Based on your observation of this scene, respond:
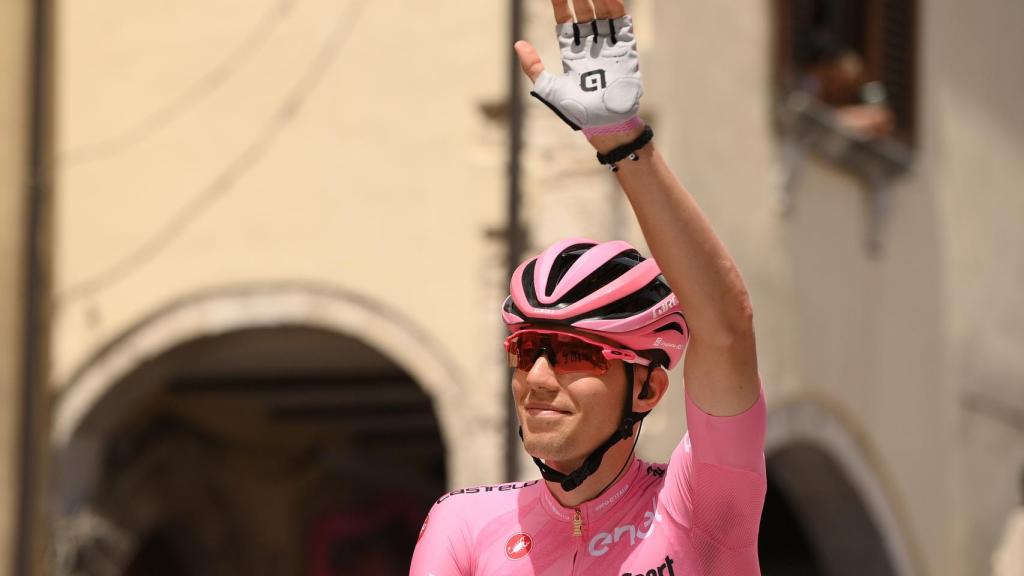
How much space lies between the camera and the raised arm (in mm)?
2152

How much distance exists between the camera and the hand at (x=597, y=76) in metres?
2.14

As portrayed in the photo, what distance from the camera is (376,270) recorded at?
8.32 m

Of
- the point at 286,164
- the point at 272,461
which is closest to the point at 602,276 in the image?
the point at 286,164

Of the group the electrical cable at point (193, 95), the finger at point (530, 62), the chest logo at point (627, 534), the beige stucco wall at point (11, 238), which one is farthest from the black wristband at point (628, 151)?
the beige stucco wall at point (11, 238)

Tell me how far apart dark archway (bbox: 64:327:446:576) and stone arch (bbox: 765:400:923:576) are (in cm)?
256

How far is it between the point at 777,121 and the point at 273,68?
2895mm

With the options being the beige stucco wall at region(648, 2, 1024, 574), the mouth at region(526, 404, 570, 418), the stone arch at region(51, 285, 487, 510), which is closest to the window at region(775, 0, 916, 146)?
the beige stucco wall at region(648, 2, 1024, 574)

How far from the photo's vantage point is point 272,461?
41.9 ft

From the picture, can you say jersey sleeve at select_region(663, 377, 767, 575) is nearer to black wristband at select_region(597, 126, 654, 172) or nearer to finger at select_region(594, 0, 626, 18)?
black wristband at select_region(597, 126, 654, 172)

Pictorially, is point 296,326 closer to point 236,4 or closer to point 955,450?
point 236,4

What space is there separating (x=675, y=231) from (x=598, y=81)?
0.23 metres

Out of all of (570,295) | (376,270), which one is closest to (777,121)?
(376,270)

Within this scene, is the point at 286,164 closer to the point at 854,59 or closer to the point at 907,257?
the point at 854,59

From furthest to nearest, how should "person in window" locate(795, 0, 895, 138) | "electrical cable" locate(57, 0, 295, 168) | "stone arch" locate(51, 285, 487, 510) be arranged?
1. "person in window" locate(795, 0, 895, 138)
2. "electrical cable" locate(57, 0, 295, 168)
3. "stone arch" locate(51, 285, 487, 510)
